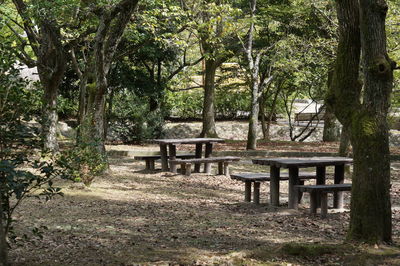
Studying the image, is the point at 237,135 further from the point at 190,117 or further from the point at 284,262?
the point at 284,262

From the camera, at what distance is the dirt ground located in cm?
586

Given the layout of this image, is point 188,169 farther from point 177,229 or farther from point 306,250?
point 306,250

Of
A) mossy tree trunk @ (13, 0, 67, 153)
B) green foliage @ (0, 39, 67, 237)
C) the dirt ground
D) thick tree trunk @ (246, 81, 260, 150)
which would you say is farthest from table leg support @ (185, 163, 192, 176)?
green foliage @ (0, 39, 67, 237)

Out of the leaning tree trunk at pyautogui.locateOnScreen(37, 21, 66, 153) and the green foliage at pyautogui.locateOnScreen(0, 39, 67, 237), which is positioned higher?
the leaning tree trunk at pyautogui.locateOnScreen(37, 21, 66, 153)

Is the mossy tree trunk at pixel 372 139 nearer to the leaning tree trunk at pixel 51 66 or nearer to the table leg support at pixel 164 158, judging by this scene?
the table leg support at pixel 164 158

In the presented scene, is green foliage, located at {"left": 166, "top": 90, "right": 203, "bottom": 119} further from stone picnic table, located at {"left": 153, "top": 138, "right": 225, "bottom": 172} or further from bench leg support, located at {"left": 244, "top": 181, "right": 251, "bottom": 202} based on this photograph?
bench leg support, located at {"left": 244, "top": 181, "right": 251, "bottom": 202}

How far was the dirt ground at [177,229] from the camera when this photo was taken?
586 cm

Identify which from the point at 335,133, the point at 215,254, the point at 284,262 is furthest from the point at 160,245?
the point at 335,133

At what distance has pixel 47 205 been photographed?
367 inches

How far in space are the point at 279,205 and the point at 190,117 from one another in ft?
74.5

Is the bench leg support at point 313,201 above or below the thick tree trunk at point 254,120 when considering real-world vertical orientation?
below

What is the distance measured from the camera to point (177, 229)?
308 inches

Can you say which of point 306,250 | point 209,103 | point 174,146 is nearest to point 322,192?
point 306,250

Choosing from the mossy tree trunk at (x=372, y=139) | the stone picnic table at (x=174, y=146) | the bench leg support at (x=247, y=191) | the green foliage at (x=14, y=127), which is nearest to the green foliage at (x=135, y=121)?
the stone picnic table at (x=174, y=146)
